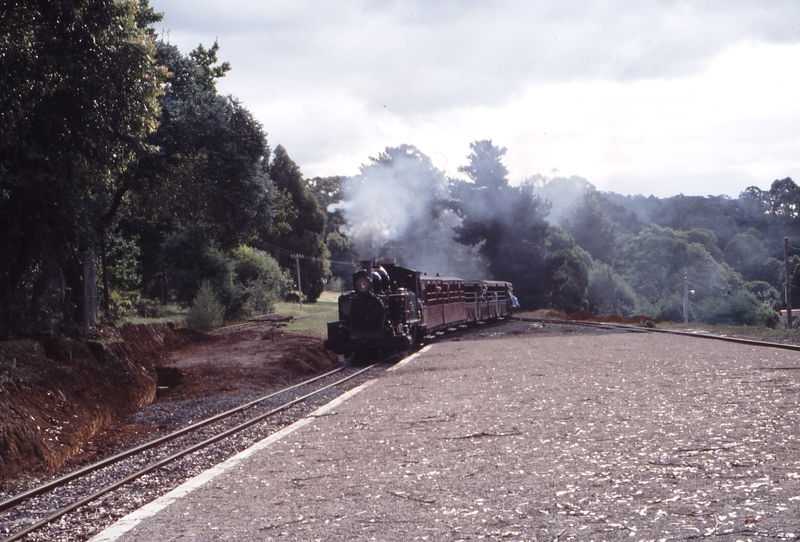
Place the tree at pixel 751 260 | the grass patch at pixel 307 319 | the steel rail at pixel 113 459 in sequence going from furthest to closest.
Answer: the tree at pixel 751 260 < the grass patch at pixel 307 319 < the steel rail at pixel 113 459

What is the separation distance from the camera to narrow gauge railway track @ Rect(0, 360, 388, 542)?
6328mm

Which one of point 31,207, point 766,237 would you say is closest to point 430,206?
point 31,207

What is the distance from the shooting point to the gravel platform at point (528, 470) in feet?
16.2

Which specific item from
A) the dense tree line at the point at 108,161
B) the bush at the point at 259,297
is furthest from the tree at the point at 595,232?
the dense tree line at the point at 108,161

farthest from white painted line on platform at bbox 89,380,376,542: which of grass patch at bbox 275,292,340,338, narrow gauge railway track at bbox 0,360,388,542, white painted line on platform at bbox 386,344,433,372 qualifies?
grass patch at bbox 275,292,340,338

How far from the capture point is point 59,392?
11.8 m

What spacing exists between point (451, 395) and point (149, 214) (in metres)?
17.3

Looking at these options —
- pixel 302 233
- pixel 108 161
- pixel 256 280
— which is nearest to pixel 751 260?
pixel 302 233

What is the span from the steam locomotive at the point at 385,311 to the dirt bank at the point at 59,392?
203 inches

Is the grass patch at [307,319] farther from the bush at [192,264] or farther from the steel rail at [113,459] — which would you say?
the steel rail at [113,459]

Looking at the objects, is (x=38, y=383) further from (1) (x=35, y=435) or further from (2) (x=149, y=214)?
(2) (x=149, y=214)

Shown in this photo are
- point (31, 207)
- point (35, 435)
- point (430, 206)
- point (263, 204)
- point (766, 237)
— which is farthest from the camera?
point (766, 237)

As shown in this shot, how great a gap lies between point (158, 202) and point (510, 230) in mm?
30954

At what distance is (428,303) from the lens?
953 inches
